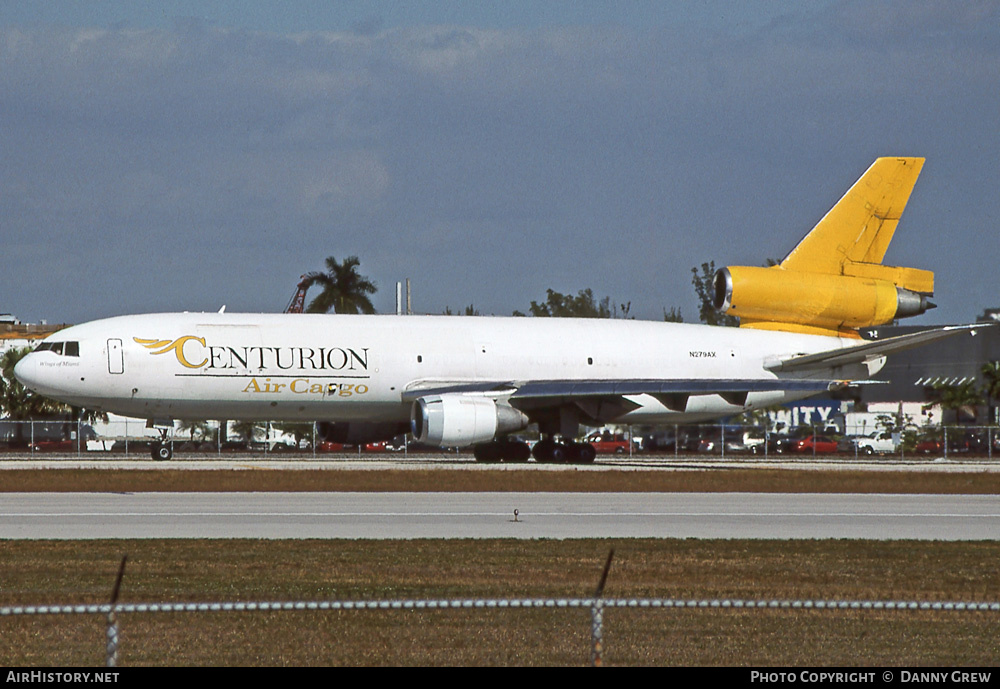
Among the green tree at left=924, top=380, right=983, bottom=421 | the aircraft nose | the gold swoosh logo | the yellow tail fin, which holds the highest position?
the yellow tail fin

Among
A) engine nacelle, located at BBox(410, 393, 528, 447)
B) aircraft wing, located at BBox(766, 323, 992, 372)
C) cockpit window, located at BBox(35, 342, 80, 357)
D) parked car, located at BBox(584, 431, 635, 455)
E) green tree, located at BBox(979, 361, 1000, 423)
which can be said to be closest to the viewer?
engine nacelle, located at BBox(410, 393, 528, 447)

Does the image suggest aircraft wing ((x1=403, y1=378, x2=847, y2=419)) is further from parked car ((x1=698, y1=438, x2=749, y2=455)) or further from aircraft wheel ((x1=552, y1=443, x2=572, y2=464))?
parked car ((x1=698, y1=438, x2=749, y2=455))

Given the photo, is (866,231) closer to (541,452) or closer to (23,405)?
(541,452)

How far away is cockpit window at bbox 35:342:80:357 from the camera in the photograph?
4028 cm

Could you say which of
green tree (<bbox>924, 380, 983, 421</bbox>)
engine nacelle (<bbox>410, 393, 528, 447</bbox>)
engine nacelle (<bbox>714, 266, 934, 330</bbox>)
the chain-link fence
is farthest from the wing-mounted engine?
green tree (<bbox>924, 380, 983, 421</bbox>)

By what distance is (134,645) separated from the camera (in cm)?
1016

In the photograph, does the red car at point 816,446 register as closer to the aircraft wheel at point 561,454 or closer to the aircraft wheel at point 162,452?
the aircraft wheel at point 561,454

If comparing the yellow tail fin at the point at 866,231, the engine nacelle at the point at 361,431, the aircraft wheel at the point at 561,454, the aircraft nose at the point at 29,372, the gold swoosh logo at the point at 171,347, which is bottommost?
the aircraft wheel at the point at 561,454

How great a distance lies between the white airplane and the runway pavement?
1310 centimetres

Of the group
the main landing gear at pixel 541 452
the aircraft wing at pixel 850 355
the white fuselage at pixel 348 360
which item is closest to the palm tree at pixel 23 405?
the white fuselage at pixel 348 360

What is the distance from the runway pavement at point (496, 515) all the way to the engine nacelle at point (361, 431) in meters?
16.9

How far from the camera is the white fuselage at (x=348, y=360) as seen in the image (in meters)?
40.3

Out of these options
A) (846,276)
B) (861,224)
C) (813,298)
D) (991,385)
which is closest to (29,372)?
(813,298)

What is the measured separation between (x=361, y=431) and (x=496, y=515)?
2273cm
